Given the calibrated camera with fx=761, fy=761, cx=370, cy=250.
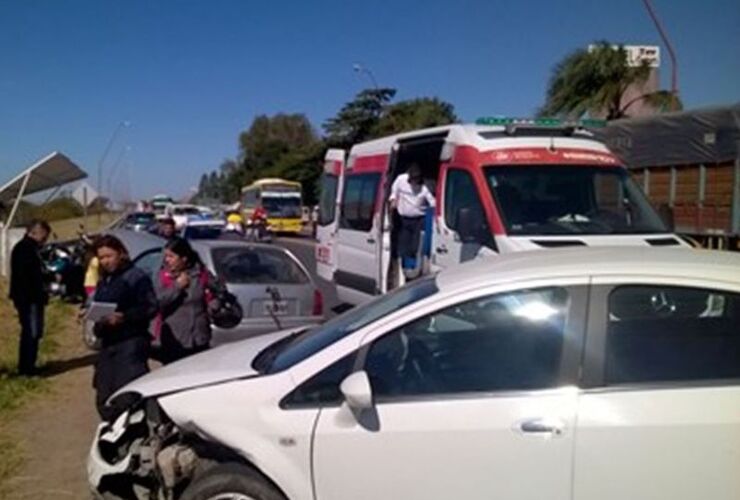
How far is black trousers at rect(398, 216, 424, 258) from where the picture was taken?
9445mm

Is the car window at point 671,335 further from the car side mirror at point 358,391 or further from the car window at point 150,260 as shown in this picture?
the car window at point 150,260

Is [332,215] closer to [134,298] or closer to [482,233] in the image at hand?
[482,233]

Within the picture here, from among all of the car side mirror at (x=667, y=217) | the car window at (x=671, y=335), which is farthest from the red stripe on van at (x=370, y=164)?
the car window at (x=671, y=335)

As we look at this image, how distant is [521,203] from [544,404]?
4556 millimetres

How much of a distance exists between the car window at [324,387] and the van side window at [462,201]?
408 cm

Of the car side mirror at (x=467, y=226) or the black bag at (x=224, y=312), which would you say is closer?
the black bag at (x=224, y=312)

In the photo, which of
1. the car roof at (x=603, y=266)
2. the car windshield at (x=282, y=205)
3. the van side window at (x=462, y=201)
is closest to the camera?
the car roof at (x=603, y=266)

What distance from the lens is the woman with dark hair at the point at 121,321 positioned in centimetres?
552

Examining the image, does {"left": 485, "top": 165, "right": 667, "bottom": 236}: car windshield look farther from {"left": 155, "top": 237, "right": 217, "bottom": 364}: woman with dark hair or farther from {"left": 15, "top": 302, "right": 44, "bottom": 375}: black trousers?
{"left": 15, "top": 302, "right": 44, "bottom": 375}: black trousers

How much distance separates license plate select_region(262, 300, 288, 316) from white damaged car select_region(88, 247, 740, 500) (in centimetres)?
461

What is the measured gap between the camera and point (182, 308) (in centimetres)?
617

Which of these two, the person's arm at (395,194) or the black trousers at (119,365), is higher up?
the person's arm at (395,194)

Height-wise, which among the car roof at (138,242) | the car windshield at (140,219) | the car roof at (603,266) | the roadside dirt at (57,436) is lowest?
the car windshield at (140,219)

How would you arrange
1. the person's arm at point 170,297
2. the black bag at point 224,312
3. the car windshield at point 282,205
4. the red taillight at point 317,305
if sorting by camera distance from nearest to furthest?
the person's arm at point 170,297
the black bag at point 224,312
the red taillight at point 317,305
the car windshield at point 282,205
